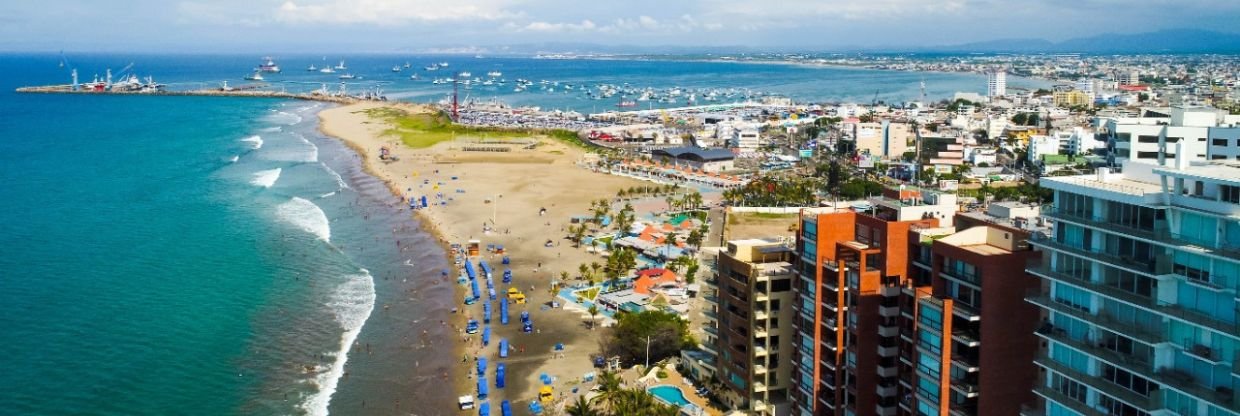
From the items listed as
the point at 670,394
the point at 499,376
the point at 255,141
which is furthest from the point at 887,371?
the point at 255,141

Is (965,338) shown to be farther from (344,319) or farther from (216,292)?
(216,292)

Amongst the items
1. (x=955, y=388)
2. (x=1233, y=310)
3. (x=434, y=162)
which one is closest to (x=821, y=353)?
(x=955, y=388)

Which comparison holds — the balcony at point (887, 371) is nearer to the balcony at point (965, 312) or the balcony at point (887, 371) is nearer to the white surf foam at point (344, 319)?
the balcony at point (965, 312)

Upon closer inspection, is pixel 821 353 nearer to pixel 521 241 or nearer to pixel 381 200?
pixel 521 241

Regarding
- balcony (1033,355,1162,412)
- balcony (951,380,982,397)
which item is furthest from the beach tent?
balcony (1033,355,1162,412)

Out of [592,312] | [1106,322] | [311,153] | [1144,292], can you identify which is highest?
[1144,292]

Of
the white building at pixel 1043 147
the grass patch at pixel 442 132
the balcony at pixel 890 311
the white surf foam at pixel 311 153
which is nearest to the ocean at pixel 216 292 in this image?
the white surf foam at pixel 311 153
